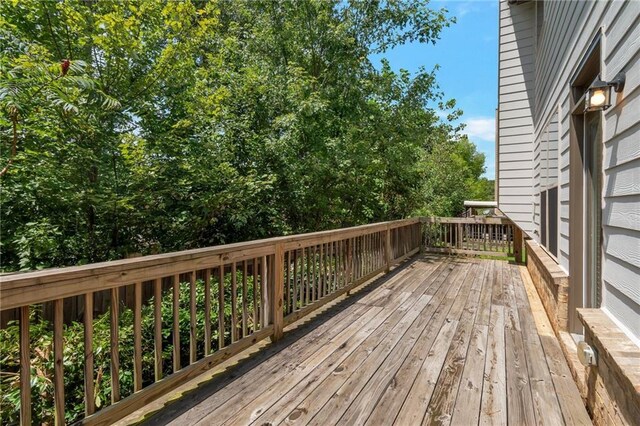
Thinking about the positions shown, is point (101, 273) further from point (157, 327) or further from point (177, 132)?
point (177, 132)

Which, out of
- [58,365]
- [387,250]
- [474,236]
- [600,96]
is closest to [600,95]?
[600,96]

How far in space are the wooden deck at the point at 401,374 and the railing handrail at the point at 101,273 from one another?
0.85m

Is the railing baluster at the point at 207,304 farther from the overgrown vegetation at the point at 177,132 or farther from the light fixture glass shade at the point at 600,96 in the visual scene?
the light fixture glass shade at the point at 600,96

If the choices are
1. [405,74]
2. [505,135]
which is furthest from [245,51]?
[505,135]

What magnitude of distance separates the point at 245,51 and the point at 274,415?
7.91 meters

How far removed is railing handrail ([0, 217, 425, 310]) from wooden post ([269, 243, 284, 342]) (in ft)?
0.77

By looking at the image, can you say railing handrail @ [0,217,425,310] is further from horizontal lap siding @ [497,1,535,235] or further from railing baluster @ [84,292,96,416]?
horizontal lap siding @ [497,1,535,235]

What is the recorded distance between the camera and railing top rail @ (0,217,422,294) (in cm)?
141

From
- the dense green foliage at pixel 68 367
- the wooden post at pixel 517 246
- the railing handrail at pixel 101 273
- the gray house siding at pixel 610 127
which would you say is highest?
the gray house siding at pixel 610 127

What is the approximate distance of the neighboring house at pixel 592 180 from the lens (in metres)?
1.50

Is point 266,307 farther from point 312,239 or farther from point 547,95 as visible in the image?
point 547,95

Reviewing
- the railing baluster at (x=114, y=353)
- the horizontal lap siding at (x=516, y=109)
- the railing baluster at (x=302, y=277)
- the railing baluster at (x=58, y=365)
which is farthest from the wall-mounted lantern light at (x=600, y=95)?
the horizontal lap siding at (x=516, y=109)

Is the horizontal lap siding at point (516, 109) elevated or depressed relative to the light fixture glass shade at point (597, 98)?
elevated

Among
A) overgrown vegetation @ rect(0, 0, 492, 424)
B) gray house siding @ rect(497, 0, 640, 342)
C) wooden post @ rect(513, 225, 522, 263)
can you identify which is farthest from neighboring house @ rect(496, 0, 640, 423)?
overgrown vegetation @ rect(0, 0, 492, 424)
